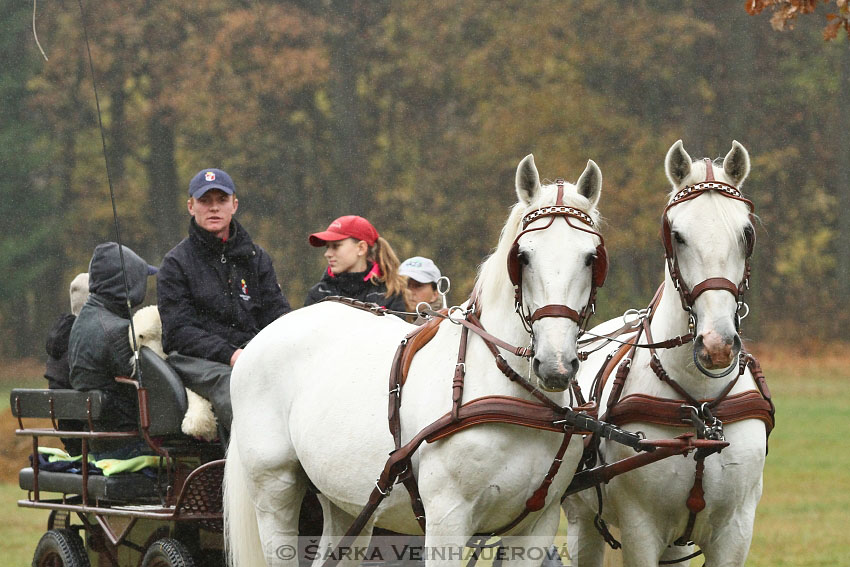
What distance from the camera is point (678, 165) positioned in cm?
408

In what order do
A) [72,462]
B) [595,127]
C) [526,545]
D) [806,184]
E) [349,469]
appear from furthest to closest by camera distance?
[806,184] → [595,127] → [72,462] → [349,469] → [526,545]

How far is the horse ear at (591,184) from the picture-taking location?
3893 millimetres

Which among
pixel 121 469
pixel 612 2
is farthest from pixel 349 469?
pixel 612 2

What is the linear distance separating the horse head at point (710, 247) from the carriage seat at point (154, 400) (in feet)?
8.17

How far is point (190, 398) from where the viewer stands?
5.43m

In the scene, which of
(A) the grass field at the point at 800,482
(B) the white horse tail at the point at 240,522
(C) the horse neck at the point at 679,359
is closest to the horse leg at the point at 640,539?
(C) the horse neck at the point at 679,359

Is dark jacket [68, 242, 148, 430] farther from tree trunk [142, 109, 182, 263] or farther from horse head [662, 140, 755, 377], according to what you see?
tree trunk [142, 109, 182, 263]

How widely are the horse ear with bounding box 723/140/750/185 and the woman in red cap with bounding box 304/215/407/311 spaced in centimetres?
237

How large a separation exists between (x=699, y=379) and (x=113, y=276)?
3.11 meters

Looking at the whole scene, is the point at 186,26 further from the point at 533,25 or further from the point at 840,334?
the point at 840,334

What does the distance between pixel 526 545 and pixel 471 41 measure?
60.4 feet

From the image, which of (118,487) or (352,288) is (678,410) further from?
(118,487)

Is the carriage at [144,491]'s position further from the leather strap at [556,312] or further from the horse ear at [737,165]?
the horse ear at [737,165]

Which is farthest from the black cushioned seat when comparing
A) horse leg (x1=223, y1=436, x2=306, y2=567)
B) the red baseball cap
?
the red baseball cap
